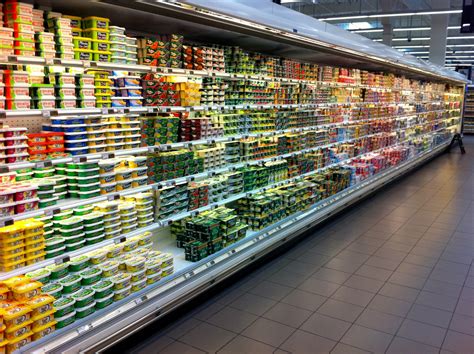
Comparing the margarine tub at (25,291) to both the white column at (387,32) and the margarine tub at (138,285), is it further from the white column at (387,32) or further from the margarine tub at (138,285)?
the white column at (387,32)

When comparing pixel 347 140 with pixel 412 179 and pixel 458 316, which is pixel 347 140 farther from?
pixel 458 316

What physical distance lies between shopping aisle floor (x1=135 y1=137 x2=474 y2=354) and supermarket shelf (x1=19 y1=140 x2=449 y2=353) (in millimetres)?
220

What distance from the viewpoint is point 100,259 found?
3559 millimetres

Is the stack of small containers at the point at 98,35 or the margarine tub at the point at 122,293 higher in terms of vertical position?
the stack of small containers at the point at 98,35

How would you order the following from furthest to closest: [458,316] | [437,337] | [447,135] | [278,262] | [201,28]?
[447,135] < [278,262] < [201,28] < [458,316] < [437,337]

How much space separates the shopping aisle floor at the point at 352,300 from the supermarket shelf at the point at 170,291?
0.22 meters

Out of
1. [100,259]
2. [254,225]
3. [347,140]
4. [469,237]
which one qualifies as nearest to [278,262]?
[254,225]

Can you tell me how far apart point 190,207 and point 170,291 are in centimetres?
99

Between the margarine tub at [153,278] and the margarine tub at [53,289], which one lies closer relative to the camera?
the margarine tub at [53,289]

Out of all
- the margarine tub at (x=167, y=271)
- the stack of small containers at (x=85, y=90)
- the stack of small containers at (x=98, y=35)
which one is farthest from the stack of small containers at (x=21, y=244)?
the stack of small containers at (x=98, y=35)

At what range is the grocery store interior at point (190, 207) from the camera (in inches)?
115

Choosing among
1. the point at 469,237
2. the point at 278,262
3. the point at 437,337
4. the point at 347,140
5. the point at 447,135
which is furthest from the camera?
the point at 447,135

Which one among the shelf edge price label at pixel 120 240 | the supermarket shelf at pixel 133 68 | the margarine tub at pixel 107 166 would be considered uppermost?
the supermarket shelf at pixel 133 68

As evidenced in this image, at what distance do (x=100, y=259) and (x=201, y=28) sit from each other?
2.47 metres
